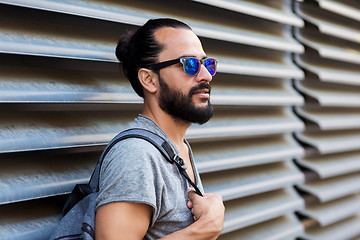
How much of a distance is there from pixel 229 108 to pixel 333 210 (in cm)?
180

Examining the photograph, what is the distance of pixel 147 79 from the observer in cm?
214

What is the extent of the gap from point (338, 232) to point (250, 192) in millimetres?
1702

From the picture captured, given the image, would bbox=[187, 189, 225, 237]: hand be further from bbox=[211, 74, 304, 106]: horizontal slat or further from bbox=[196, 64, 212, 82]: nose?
bbox=[211, 74, 304, 106]: horizontal slat

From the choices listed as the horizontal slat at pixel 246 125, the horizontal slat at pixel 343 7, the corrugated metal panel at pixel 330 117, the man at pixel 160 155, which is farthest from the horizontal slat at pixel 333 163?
the man at pixel 160 155

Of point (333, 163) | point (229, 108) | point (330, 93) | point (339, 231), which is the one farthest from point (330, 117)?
point (229, 108)

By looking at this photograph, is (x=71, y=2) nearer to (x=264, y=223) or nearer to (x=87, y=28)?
(x=87, y=28)

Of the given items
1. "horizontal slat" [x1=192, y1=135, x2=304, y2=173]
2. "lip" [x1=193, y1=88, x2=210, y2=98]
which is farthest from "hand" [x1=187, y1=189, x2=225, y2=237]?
"horizontal slat" [x1=192, y1=135, x2=304, y2=173]

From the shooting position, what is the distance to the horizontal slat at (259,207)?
3.09m

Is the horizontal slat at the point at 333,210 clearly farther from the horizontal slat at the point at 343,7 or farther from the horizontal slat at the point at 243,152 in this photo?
the horizontal slat at the point at 343,7

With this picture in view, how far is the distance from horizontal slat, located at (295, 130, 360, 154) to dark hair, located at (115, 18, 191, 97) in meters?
2.07

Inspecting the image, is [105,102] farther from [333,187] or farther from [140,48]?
[333,187]

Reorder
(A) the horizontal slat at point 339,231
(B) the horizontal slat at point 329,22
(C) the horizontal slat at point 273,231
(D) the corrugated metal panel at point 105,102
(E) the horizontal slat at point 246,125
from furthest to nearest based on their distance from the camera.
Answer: (A) the horizontal slat at point 339,231 < (B) the horizontal slat at point 329,22 < (C) the horizontal slat at point 273,231 < (E) the horizontal slat at point 246,125 < (D) the corrugated metal panel at point 105,102

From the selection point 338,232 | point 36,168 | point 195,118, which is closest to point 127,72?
point 195,118

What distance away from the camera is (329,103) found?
3977 mm
